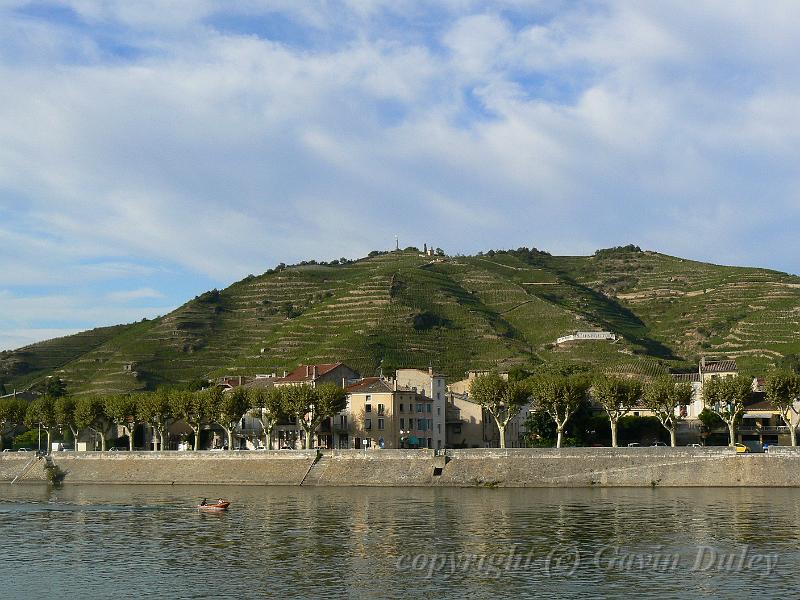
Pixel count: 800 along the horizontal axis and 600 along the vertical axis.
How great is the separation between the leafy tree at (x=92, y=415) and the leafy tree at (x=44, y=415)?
4152mm

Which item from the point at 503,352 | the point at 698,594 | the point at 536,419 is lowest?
the point at 698,594

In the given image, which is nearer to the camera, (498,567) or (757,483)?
(498,567)

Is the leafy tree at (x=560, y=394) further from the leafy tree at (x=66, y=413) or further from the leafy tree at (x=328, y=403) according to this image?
the leafy tree at (x=66, y=413)

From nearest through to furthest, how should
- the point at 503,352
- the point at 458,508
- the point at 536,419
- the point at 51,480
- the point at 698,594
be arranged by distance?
the point at 698,594 < the point at 458,508 < the point at 51,480 < the point at 536,419 < the point at 503,352

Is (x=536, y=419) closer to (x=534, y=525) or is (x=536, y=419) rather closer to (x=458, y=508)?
(x=458, y=508)

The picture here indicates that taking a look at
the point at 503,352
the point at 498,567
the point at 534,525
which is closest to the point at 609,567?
the point at 498,567

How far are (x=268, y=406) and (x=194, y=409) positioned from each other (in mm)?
9332

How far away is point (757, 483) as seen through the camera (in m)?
92.1

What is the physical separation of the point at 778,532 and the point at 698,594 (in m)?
18.8

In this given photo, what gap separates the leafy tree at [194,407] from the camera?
117 metres

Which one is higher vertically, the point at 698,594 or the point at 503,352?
the point at 503,352

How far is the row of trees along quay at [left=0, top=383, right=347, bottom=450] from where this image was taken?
114 metres

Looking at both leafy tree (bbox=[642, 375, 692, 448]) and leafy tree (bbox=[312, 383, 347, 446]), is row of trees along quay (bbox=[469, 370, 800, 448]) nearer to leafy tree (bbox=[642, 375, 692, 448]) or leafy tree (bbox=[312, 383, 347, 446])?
leafy tree (bbox=[642, 375, 692, 448])

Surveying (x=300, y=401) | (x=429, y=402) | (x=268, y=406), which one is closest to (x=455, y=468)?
(x=300, y=401)
